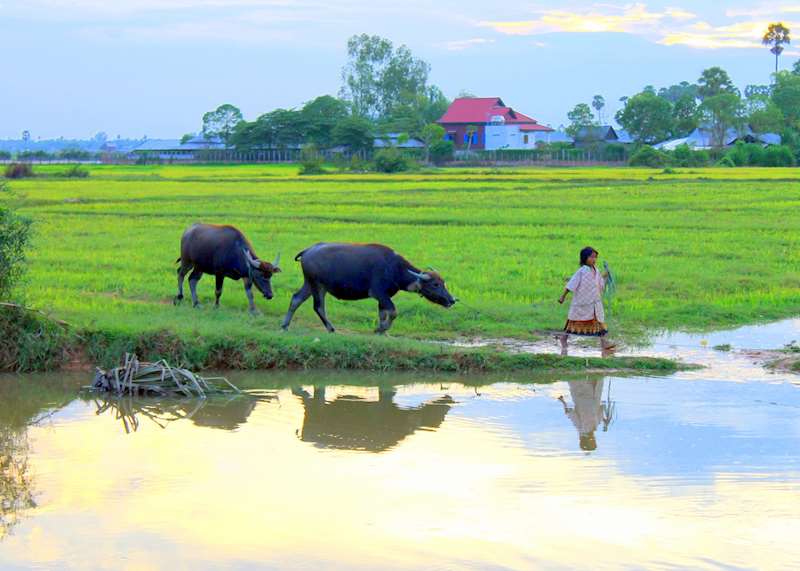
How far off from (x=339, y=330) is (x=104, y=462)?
4061 mm

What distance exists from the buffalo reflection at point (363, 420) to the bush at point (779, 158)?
4850 centimetres

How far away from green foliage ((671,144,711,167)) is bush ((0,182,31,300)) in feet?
154

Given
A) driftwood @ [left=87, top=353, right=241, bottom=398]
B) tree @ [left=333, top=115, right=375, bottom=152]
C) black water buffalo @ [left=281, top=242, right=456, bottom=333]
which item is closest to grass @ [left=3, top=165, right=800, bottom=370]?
black water buffalo @ [left=281, top=242, right=456, bottom=333]

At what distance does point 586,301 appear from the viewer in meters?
9.48

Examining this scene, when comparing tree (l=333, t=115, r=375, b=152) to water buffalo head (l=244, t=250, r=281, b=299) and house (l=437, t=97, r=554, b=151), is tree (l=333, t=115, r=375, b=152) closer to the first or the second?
house (l=437, t=97, r=554, b=151)

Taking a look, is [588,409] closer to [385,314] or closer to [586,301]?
[586,301]

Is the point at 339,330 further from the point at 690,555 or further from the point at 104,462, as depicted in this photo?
the point at 690,555

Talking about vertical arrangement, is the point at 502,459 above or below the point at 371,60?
below

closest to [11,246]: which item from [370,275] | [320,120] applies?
[370,275]

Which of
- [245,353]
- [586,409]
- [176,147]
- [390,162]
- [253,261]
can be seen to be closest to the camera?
[586,409]

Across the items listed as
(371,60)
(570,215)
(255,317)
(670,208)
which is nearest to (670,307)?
(255,317)

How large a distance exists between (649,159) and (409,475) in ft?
160

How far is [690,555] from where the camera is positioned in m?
5.06

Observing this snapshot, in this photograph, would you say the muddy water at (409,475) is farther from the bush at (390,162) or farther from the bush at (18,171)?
the bush at (390,162)
